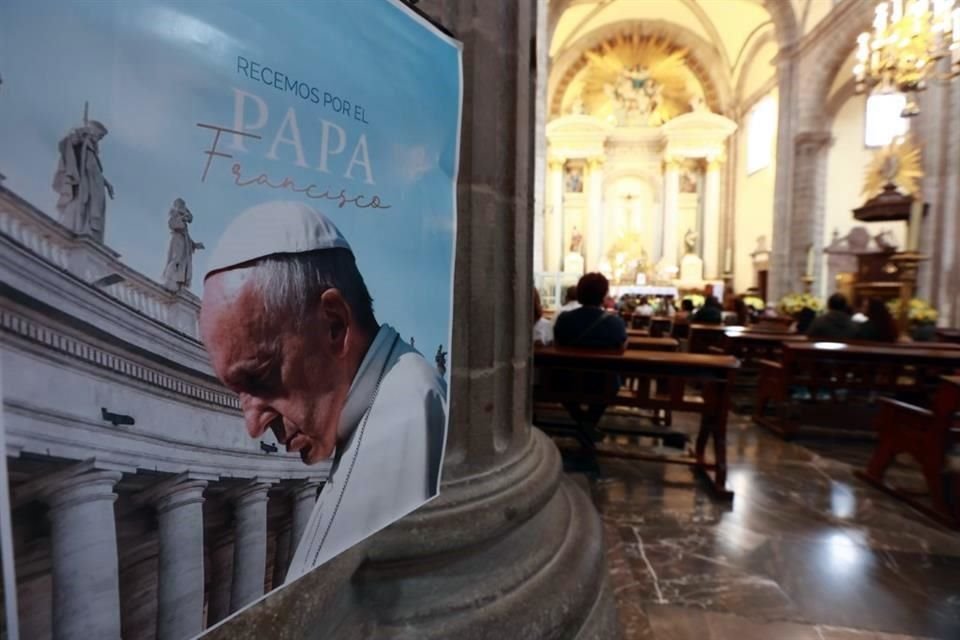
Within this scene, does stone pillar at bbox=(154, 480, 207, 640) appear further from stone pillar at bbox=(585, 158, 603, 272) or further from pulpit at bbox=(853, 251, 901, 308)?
stone pillar at bbox=(585, 158, 603, 272)

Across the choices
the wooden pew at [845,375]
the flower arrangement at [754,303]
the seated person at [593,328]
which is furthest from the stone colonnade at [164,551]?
the flower arrangement at [754,303]

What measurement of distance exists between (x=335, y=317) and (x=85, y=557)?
45 centimetres

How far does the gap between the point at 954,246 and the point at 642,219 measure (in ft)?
36.5

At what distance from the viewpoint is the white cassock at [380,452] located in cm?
88

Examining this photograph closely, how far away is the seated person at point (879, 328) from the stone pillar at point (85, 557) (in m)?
6.27

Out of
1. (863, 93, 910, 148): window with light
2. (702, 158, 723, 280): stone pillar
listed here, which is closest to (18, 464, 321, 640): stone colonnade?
(863, 93, 910, 148): window with light

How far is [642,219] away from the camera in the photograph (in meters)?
19.0

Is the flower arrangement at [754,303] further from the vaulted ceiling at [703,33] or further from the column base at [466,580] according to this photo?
the column base at [466,580]

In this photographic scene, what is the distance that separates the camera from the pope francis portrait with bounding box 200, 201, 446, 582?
27.7 inches

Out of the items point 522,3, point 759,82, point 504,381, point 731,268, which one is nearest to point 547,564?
point 504,381

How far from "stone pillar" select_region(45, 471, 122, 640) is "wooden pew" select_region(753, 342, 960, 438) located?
16.0 ft

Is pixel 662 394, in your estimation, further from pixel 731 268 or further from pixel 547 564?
pixel 731 268

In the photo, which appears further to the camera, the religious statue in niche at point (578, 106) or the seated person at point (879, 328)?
the religious statue in niche at point (578, 106)

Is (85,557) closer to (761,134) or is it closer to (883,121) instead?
(883,121)
